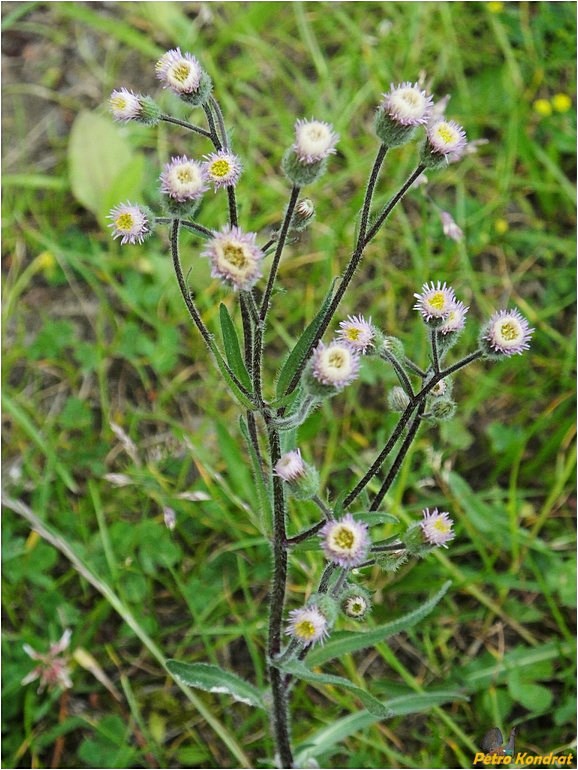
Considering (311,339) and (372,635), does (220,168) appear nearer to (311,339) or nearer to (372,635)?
(311,339)

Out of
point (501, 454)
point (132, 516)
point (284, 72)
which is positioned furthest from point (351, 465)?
Answer: point (284, 72)

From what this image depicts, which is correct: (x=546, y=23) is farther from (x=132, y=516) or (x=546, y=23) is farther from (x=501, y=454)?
(x=132, y=516)

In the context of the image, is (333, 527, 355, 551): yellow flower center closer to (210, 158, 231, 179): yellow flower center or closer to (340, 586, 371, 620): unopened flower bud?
(340, 586, 371, 620): unopened flower bud

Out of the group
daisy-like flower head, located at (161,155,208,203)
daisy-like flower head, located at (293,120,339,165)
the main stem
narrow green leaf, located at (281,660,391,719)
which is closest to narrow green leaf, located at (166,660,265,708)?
the main stem

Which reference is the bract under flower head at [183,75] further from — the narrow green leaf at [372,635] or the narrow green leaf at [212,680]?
the narrow green leaf at [212,680]

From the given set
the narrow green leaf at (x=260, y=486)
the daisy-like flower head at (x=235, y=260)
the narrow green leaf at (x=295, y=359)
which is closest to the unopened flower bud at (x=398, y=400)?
the narrow green leaf at (x=295, y=359)

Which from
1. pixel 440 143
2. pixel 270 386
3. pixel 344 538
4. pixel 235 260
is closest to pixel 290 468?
pixel 344 538
